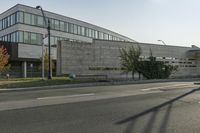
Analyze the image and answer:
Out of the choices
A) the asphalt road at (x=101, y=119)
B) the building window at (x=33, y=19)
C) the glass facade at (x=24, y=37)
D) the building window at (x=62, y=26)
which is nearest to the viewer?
the asphalt road at (x=101, y=119)

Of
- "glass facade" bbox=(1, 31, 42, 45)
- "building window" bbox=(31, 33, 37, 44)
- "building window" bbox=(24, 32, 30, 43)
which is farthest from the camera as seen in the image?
"building window" bbox=(31, 33, 37, 44)

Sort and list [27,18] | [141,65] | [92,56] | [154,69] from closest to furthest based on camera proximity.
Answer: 1. [92,56]
2. [141,65]
3. [154,69]
4. [27,18]

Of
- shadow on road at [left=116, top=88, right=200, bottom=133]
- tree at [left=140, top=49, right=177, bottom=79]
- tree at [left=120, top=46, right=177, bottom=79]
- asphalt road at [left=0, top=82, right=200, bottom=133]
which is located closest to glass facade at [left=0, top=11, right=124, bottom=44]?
tree at [left=120, top=46, right=177, bottom=79]

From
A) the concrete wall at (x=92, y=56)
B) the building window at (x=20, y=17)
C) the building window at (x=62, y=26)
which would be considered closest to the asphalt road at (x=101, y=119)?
the concrete wall at (x=92, y=56)

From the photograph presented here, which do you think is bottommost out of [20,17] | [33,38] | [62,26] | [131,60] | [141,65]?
[141,65]

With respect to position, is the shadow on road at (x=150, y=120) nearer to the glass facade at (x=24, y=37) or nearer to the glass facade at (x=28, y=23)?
the glass facade at (x=24, y=37)

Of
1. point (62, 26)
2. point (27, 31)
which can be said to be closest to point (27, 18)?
point (27, 31)

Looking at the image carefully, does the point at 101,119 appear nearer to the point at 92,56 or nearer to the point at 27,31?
the point at 92,56

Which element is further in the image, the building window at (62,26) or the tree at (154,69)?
the building window at (62,26)

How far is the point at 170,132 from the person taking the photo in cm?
759

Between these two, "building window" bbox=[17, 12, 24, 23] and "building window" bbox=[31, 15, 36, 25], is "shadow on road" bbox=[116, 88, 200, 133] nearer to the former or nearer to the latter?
"building window" bbox=[17, 12, 24, 23]

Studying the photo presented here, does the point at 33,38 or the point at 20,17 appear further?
the point at 33,38

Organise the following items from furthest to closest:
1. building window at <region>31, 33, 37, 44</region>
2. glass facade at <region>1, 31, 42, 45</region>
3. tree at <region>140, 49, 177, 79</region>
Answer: building window at <region>31, 33, 37, 44</region>
glass facade at <region>1, 31, 42, 45</region>
tree at <region>140, 49, 177, 79</region>

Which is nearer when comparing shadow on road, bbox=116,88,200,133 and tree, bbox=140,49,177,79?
shadow on road, bbox=116,88,200,133
